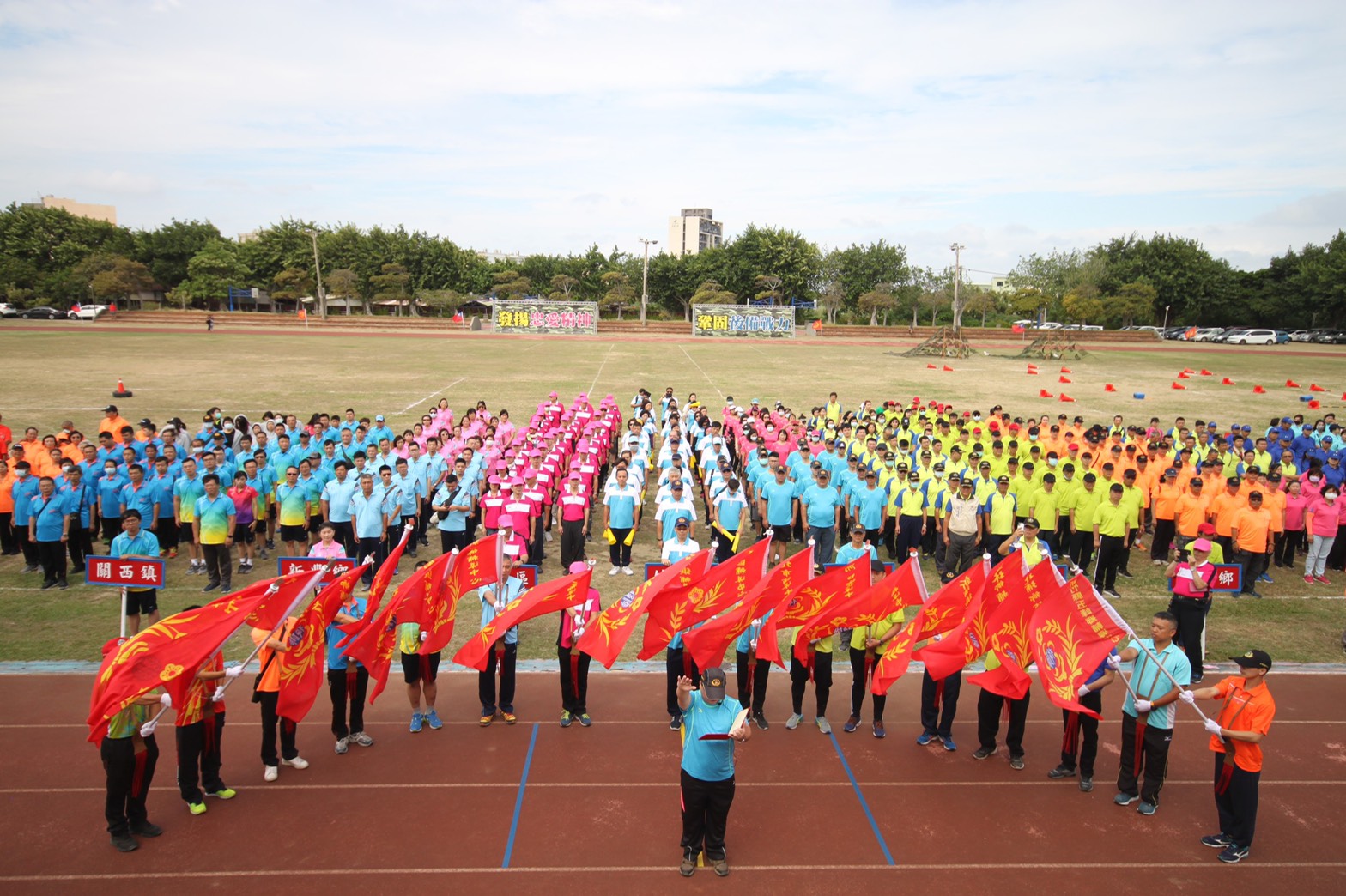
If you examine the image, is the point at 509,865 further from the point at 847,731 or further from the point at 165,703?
the point at 847,731

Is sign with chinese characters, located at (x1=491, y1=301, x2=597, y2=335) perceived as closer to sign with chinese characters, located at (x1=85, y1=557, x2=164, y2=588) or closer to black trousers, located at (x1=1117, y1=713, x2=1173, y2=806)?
sign with chinese characters, located at (x1=85, y1=557, x2=164, y2=588)

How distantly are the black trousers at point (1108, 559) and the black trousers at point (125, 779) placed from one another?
11045 millimetres

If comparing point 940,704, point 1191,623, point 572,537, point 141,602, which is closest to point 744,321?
point 572,537

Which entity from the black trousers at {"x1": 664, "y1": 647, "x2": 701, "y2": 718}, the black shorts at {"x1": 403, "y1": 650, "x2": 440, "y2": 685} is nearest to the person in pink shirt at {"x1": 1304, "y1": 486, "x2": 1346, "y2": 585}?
the black trousers at {"x1": 664, "y1": 647, "x2": 701, "y2": 718}

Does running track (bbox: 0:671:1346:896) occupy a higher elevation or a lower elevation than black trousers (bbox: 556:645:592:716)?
lower

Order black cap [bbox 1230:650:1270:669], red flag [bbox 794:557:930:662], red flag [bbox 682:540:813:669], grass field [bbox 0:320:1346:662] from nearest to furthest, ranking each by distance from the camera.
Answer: black cap [bbox 1230:650:1270:669]
red flag [bbox 682:540:813:669]
red flag [bbox 794:557:930:662]
grass field [bbox 0:320:1346:662]

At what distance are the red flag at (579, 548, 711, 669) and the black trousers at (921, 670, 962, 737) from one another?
2308 mm

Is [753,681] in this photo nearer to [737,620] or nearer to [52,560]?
[737,620]

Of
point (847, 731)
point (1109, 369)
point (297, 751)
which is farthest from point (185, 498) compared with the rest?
point (1109, 369)

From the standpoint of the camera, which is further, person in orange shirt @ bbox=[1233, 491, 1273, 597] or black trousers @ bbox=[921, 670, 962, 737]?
person in orange shirt @ bbox=[1233, 491, 1273, 597]

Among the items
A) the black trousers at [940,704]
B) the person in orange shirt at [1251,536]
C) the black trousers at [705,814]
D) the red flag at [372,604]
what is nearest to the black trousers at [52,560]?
the red flag at [372,604]

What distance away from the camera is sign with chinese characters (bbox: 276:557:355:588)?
6703mm

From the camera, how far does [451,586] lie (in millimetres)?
7133

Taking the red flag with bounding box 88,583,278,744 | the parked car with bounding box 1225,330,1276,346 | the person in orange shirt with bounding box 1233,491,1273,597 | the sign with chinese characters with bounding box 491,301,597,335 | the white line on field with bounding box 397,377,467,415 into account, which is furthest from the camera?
the sign with chinese characters with bounding box 491,301,597,335
